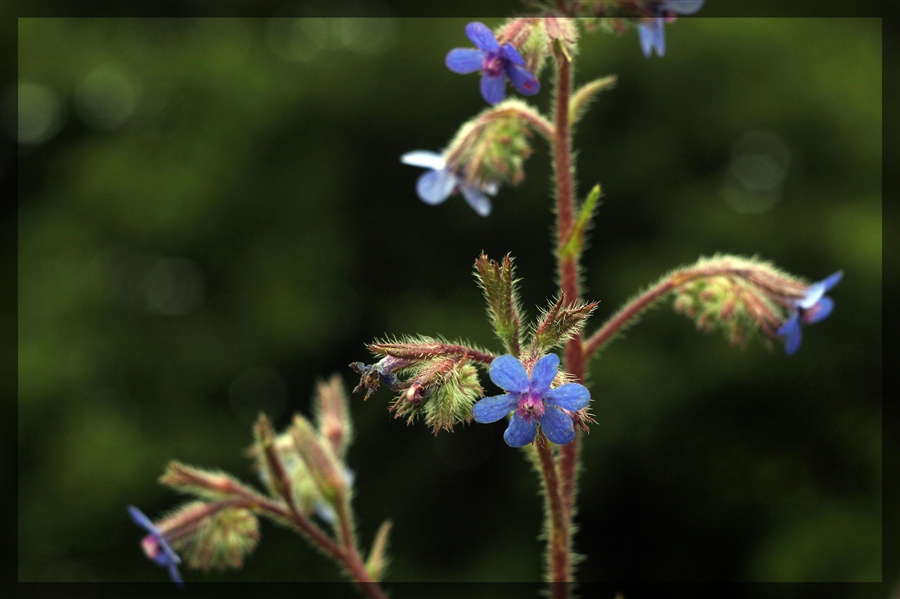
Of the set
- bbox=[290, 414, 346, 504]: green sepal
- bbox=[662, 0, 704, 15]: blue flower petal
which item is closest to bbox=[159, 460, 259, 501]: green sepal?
bbox=[290, 414, 346, 504]: green sepal

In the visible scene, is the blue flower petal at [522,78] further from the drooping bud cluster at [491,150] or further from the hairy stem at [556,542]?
the hairy stem at [556,542]

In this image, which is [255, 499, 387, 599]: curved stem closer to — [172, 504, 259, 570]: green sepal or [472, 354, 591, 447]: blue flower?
[172, 504, 259, 570]: green sepal

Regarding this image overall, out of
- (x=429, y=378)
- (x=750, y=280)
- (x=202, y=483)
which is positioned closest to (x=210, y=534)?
(x=202, y=483)

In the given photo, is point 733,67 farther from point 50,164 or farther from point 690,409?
point 50,164

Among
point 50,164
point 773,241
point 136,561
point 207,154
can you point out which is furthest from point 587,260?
point 50,164

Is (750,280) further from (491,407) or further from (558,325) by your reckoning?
(491,407)
